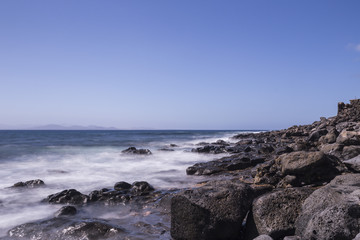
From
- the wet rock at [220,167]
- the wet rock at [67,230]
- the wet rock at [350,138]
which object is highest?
the wet rock at [350,138]

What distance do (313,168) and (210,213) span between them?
4.11m

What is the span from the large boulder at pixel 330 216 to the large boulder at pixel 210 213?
0.97m

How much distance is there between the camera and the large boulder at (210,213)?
15.2 feet

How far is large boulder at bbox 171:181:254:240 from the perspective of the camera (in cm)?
462

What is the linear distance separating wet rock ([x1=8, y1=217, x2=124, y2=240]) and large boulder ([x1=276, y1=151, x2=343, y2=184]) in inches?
192

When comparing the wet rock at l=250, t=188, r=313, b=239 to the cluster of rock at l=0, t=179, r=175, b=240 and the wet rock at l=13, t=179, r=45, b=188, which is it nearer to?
the cluster of rock at l=0, t=179, r=175, b=240

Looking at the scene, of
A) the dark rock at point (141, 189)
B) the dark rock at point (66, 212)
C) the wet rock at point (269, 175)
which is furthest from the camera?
the dark rock at point (141, 189)

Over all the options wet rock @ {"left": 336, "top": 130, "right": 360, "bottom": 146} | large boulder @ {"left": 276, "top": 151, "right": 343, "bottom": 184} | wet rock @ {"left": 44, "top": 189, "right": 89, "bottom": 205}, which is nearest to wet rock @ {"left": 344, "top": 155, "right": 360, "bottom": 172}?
large boulder @ {"left": 276, "top": 151, "right": 343, "bottom": 184}

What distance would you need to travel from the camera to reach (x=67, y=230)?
18.4 feet

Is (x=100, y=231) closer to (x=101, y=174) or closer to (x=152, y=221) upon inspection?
(x=152, y=221)

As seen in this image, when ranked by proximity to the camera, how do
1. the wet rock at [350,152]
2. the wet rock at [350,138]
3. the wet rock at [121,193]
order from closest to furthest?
the wet rock at [121,193] < the wet rock at [350,152] < the wet rock at [350,138]

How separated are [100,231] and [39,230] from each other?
1.37 metres

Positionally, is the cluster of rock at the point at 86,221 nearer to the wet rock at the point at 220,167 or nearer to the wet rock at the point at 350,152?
the wet rock at the point at 220,167

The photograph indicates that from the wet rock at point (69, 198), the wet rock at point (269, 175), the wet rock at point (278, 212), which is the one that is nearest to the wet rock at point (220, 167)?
the wet rock at point (269, 175)
